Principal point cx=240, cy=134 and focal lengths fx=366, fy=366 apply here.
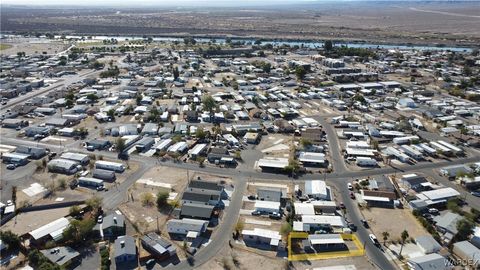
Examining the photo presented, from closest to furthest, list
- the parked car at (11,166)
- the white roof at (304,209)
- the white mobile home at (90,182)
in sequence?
the white roof at (304,209), the white mobile home at (90,182), the parked car at (11,166)

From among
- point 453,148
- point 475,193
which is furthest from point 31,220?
point 453,148

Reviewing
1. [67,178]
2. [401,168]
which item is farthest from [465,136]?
[67,178]

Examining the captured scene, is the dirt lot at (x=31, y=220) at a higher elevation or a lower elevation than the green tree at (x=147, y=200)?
lower

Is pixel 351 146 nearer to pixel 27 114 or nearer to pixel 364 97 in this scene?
pixel 364 97

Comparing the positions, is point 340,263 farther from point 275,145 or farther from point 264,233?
point 275,145

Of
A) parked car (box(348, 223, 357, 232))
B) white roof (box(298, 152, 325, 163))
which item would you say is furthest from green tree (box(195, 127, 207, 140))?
parked car (box(348, 223, 357, 232))

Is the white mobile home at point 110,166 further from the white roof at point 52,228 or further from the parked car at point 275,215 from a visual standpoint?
the parked car at point 275,215

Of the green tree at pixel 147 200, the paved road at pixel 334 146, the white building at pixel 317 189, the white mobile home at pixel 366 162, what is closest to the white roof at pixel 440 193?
the white mobile home at pixel 366 162

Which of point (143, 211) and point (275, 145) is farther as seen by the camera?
point (275, 145)
